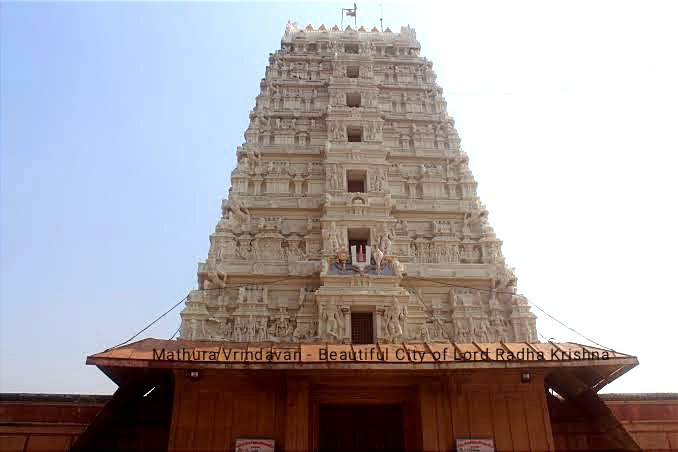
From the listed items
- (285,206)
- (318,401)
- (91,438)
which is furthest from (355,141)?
(91,438)

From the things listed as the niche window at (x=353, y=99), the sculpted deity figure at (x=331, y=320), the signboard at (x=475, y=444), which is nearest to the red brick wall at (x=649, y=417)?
the signboard at (x=475, y=444)

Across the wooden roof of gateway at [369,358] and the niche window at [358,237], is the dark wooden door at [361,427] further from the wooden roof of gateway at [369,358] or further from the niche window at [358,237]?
the niche window at [358,237]

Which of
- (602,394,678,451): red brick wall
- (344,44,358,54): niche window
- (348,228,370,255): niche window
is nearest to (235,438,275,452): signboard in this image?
(602,394,678,451): red brick wall

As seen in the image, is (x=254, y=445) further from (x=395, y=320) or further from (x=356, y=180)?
(x=356, y=180)

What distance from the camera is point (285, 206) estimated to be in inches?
750

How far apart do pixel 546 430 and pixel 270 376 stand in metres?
5.79

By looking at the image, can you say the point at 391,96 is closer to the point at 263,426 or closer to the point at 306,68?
the point at 306,68

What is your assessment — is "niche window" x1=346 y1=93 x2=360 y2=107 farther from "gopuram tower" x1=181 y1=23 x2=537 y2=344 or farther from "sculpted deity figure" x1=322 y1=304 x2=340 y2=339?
"sculpted deity figure" x1=322 y1=304 x2=340 y2=339

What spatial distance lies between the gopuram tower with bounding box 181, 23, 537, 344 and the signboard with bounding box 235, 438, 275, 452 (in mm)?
5074

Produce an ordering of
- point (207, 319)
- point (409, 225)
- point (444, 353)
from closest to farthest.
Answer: point (444, 353), point (207, 319), point (409, 225)

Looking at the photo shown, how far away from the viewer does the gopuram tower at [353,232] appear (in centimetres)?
1639

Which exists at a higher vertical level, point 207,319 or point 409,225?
point 409,225

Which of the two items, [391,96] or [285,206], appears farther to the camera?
[391,96]

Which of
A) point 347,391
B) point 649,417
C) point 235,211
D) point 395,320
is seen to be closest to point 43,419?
point 347,391
